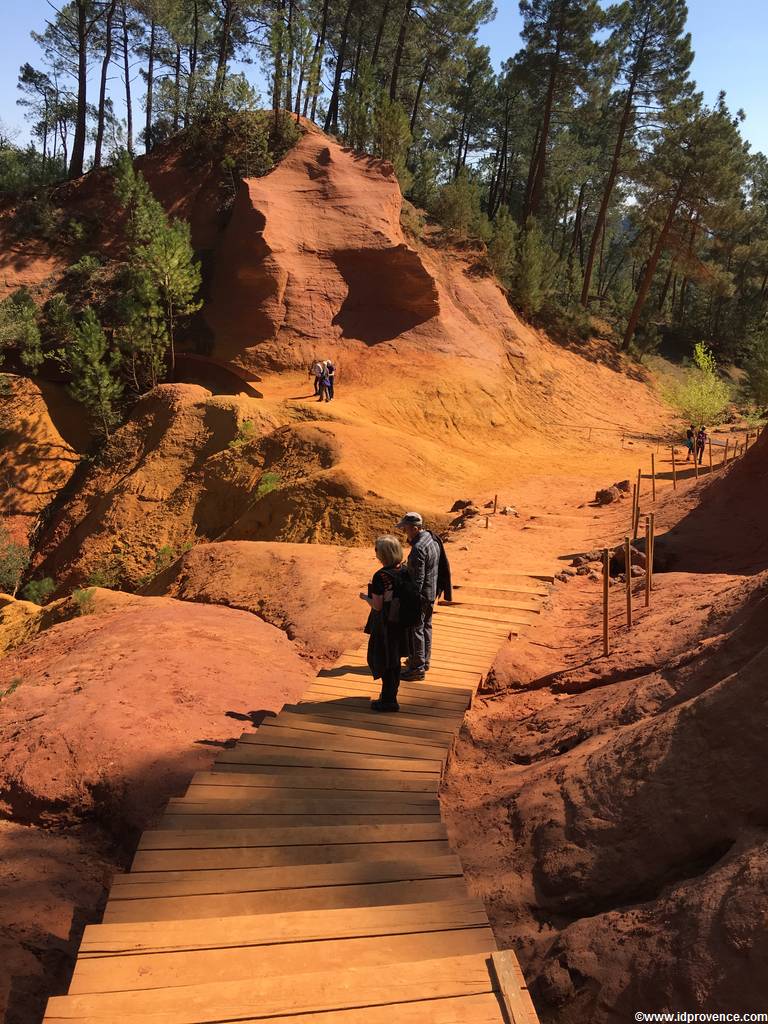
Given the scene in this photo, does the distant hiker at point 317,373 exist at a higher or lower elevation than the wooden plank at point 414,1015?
higher

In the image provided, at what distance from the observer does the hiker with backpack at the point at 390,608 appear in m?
5.34

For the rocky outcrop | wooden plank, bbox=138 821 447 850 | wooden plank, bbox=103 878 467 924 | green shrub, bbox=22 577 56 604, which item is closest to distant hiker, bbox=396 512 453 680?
wooden plank, bbox=138 821 447 850

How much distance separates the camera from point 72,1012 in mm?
2500

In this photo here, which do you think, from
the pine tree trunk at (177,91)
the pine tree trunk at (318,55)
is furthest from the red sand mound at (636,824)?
the pine tree trunk at (177,91)

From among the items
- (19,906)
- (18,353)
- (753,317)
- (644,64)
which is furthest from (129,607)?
(753,317)

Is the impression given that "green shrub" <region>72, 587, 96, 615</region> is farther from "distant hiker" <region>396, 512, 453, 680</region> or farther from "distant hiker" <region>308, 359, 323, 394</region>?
"distant hiker" <region>308, 359, 323, 394</region>

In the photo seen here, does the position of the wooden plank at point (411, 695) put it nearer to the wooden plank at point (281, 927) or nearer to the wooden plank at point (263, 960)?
the wooden plank at point (281, 927)

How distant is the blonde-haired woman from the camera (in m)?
5.34

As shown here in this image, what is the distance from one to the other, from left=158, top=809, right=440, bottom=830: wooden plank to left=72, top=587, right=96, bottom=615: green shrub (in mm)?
7306

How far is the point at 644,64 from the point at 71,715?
106 ft

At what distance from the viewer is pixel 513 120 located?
40844mm

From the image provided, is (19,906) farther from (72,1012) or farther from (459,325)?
(459,325)

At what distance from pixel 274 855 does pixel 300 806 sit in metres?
0.50

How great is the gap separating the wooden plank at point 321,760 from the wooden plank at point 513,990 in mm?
1931
